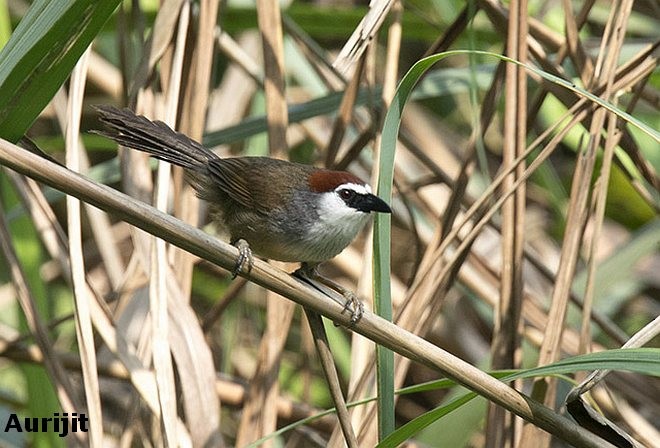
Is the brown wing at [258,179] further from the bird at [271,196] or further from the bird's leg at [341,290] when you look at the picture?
the bird's leg at [341,290]

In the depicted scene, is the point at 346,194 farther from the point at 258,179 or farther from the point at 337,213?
the point at 258,179

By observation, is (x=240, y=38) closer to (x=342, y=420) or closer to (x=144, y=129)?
(x=144, y=129)

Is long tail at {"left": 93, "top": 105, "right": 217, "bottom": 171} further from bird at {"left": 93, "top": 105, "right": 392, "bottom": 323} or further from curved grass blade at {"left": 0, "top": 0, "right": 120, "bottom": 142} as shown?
curved grass blade at {"left": 0, "top": 0, "right": 120, "bottom": 142}

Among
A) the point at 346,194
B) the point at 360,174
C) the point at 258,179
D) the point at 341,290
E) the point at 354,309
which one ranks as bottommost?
the point at 354,309

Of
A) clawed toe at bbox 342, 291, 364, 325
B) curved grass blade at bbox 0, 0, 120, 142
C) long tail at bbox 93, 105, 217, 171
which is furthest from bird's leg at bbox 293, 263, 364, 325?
curved grass blade at bbox 0, 0, 120, 142

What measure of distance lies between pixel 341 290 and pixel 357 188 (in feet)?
0.78

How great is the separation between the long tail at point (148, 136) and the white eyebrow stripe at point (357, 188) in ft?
1.09

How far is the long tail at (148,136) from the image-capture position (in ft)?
6.04

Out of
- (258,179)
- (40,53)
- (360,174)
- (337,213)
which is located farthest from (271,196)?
(360,174)

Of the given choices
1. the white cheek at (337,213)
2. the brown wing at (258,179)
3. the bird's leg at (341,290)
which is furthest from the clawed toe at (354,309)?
the brown wing at (258,179)

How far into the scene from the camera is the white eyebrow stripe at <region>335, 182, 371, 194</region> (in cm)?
199

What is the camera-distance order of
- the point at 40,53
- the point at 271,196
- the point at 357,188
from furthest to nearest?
the point at 271,196
the point at 357,188
the point at 40,53

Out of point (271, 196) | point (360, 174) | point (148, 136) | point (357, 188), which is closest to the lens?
point (148, 136)

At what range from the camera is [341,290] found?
191cm
